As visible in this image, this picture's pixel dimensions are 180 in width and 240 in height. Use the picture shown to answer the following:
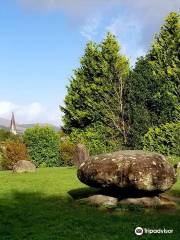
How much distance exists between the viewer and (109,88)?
60156 millimetres

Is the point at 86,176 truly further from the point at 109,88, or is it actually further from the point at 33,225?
the point at 109,88

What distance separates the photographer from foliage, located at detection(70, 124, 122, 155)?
58781 mm

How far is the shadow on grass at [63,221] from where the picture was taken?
17297 millimetres

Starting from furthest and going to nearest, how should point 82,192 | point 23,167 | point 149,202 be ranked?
point 23,167 < point 82,192 < point 149,202

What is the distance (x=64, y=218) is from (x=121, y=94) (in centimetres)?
4090

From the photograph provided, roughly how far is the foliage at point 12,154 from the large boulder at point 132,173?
31817 mm

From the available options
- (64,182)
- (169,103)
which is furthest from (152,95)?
(64,182)

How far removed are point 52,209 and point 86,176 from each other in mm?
3004

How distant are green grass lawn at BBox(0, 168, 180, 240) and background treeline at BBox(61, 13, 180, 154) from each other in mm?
27838

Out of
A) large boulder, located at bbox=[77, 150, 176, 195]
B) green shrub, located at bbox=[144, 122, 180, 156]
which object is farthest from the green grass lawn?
green shrub, located at bbox=[144, 122, 180, 156]

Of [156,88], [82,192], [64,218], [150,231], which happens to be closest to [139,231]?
[150,231]

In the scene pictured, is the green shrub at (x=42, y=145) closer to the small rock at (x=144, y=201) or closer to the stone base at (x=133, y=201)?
the stone base at (x=133, y=201)

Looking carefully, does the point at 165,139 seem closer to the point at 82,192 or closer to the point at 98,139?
the point at 98,139

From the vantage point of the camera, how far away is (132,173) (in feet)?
76.8
